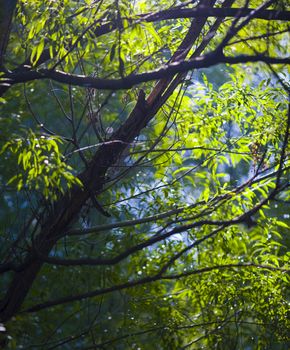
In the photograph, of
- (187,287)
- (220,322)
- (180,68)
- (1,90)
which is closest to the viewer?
(180,68)

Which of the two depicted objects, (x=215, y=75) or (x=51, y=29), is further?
(x=215, y=75)

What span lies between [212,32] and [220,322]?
1.63 metres

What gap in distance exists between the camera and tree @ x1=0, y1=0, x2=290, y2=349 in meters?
2.54

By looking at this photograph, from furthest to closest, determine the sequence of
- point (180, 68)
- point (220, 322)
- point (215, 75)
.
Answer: point (215, 75), point (220, 322), point (180, 68)

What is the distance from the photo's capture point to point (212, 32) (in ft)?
10.1

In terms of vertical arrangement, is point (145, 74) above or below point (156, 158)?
below

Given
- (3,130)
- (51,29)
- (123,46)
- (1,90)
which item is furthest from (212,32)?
(3,130)

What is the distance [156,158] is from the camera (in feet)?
11.6

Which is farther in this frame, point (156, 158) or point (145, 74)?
point (156, 158)

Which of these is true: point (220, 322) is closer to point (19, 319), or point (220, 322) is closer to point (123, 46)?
point (19, 319)

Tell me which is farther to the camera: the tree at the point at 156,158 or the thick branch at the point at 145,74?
the tree at the point at 156,158

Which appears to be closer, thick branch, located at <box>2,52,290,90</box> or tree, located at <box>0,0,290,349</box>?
thick branch, located at <box>2,52,290,90</box>

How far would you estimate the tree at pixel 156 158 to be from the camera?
254 centimetres

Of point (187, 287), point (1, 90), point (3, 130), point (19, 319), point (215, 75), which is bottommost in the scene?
point (19, 319)
